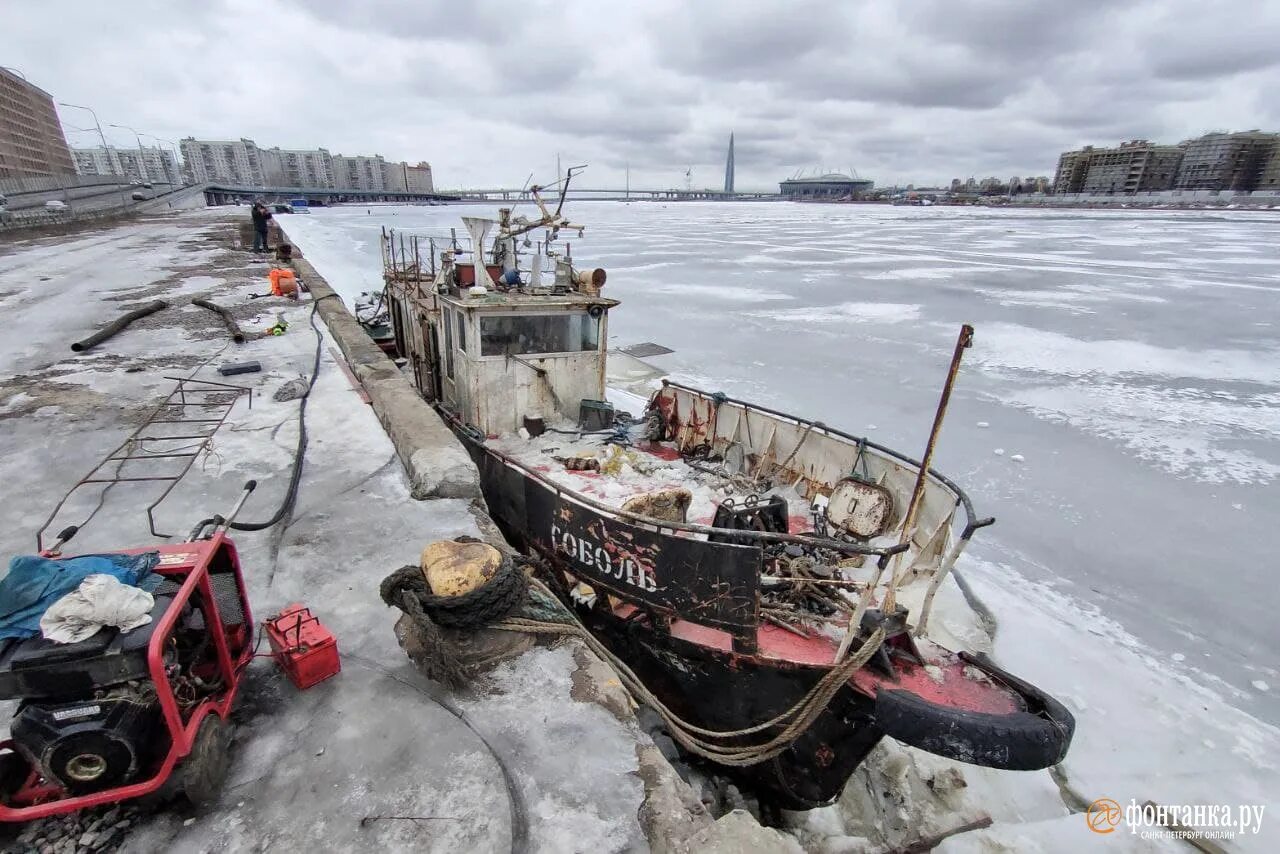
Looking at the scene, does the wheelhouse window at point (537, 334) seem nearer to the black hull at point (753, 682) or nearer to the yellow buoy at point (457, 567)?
the black hull at point (753, 682)

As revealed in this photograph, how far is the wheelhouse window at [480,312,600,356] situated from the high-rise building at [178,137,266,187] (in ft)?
533

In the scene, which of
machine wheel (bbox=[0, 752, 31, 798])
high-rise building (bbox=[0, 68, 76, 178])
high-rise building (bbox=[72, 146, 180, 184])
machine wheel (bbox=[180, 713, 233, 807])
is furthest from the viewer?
high-rise building (bbox=[72, 146, 180, 184])

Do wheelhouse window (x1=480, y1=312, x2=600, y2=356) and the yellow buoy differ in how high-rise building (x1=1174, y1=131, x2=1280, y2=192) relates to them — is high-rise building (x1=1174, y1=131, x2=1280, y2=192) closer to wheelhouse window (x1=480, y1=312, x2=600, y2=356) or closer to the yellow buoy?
wheelhouse window (x1=480, y1=312, x2=600, y2=356)

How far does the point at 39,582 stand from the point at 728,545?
3176 millimetres

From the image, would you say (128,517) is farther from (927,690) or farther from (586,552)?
(927,690)

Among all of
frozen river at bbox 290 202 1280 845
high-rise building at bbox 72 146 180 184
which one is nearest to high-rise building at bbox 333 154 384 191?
high-rise building at bbox 72 146 180 184

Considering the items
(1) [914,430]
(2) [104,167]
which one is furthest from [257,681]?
(2) [104,167]

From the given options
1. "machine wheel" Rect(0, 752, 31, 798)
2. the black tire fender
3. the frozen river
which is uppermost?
"machine wheel" Rect(0, 752, 31, 798)

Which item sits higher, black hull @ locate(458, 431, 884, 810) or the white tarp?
the white tarp

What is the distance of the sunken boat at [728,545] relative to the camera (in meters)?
3.68

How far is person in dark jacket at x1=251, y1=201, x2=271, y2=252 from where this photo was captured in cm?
1948

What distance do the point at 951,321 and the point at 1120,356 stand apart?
12.8ft

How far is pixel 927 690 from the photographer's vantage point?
3.72 meters

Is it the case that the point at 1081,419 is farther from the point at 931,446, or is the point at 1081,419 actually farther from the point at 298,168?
the point at 298,168
